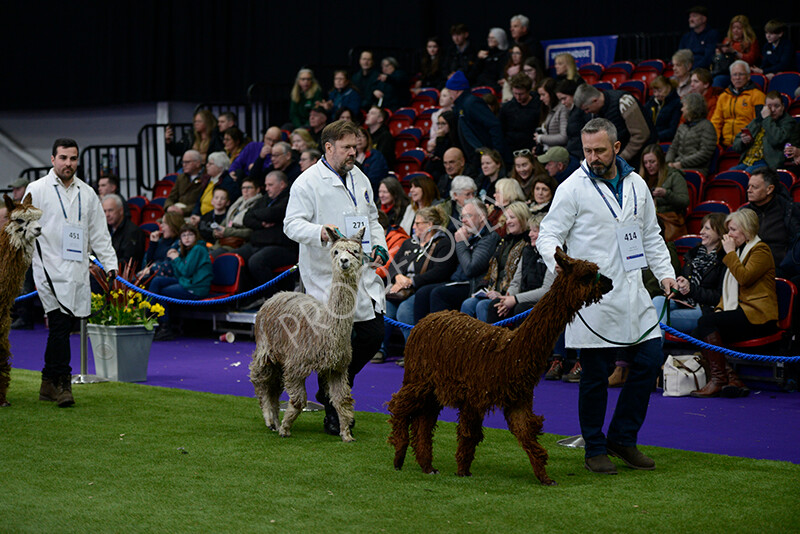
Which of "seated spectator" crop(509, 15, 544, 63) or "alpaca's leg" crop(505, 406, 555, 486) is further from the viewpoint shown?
"seated spectator" crop(509, 15, 544, 63)

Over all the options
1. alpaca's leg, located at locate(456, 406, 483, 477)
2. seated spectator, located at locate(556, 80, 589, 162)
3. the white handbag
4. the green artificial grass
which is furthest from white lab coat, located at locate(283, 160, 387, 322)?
seated spectator, located at locate(556, 80, 589, 162)

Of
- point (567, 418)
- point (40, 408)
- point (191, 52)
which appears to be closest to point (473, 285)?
→ point (567, 418)

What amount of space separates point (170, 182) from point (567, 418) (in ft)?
33.8

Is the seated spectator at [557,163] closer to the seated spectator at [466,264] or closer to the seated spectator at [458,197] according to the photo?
the seated spectator at [458,197]

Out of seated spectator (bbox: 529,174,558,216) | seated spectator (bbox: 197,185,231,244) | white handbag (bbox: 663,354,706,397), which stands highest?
seated spectator (bbox: 529,174,558,216)

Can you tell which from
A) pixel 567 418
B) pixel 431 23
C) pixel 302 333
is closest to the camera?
pixel 302 333

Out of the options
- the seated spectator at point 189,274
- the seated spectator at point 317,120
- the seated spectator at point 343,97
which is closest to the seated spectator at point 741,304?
the seated spectator at point 189,274

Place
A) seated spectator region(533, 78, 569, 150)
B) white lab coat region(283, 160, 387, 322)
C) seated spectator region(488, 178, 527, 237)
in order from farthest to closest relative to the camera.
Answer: seated spectator region(533, 78, 569, 150)
seated spectator region(488, 178, 527, 237)
white lab coat region(283, 160, 387, 322)

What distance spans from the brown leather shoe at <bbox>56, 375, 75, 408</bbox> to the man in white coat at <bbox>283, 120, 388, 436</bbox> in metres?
2.13

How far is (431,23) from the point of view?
17.5 m

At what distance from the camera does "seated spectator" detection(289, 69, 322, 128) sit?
592 inches

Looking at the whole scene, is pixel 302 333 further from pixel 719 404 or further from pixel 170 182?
pixel 170 182

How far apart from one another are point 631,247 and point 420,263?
16.0ft

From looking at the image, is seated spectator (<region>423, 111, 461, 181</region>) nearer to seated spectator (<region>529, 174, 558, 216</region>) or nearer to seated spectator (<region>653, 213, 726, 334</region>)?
seated spectator (<region>529, 174, 558, 216</region>)
